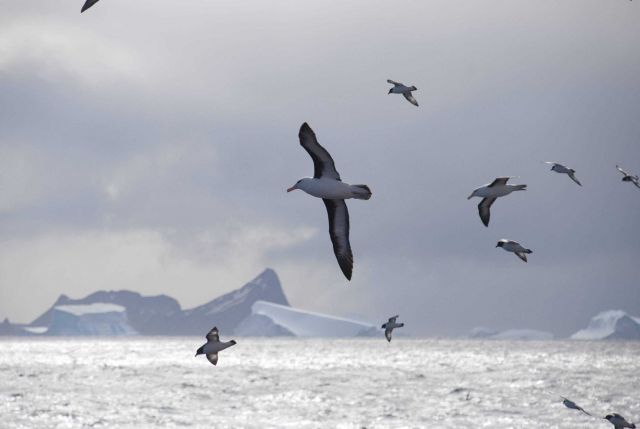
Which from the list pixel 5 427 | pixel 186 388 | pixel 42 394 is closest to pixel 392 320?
pixel 5 427

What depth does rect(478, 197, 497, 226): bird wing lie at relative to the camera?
98.5 feet

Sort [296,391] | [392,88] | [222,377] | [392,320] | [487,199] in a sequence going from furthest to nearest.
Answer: [222,377]
[296,391]
[392,320]
[392,88]
[487,199]

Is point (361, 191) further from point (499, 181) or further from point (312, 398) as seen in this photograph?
point (312, 398)

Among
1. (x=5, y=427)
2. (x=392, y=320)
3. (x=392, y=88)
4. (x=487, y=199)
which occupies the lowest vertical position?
(x=5, y=427)

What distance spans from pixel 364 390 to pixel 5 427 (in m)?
39.7

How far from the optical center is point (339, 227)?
21.4 metres

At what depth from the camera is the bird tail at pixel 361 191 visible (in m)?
19.3

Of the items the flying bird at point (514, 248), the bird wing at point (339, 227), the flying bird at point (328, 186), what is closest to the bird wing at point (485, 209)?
the flying bird at point (514, 248)

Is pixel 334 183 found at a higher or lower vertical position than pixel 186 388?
higher

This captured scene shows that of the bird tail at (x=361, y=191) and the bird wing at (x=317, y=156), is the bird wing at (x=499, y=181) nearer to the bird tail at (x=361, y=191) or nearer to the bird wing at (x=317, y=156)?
the bird wing at (x=317, y=156)

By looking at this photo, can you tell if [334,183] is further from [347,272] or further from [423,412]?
[423,412]

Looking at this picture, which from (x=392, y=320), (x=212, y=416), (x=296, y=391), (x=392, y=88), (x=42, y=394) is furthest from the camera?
(x=296, y=391)

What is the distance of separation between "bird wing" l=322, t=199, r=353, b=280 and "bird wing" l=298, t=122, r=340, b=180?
4.71 ft

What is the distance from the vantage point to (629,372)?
397 feet
